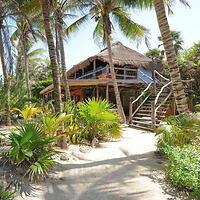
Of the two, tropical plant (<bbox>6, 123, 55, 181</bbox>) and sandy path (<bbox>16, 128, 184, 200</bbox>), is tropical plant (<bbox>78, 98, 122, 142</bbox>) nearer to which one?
sandy path (<bbox>16, 128, 184, 200</bbox>)

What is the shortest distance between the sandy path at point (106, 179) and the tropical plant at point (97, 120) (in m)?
0.98

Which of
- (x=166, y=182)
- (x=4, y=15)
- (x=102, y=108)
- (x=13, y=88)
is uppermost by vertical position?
(x=4, y=15)

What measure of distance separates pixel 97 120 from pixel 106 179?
2303 mm

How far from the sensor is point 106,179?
3207 mm

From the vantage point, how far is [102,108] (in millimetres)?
5316

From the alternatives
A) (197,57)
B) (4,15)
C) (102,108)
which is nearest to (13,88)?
(4,15)

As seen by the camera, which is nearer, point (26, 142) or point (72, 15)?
point (26, 142)

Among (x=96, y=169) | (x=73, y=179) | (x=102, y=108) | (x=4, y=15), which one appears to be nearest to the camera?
(x=73, y=179)

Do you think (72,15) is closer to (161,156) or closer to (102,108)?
(102,108)

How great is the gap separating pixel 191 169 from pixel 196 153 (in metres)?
0.44

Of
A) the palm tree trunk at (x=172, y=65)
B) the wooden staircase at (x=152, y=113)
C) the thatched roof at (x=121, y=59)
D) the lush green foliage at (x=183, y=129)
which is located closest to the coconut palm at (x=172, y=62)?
the palm tree trunk at (x=172, y=65)

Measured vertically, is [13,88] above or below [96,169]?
above

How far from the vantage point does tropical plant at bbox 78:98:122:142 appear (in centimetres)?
527

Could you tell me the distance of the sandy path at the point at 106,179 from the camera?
268 centimetres
